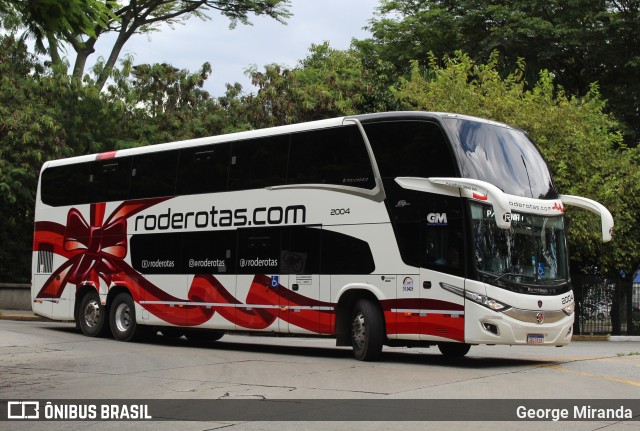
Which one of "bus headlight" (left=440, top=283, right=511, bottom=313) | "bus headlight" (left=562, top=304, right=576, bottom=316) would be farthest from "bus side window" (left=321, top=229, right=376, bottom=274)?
"bus headlight" (left=562, top=304, right=576, bottom=316)

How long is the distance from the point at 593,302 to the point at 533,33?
1215 centimetres

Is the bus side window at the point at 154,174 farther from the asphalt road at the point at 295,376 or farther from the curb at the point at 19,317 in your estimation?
the curb at the point at 19,317

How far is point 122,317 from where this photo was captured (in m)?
21.8

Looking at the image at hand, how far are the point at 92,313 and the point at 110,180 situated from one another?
10.4 ft

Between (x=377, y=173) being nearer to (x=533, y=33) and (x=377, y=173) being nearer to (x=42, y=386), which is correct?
(x=42, y=386)

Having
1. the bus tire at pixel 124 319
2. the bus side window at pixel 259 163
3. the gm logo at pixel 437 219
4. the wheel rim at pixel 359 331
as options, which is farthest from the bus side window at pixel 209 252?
the gm logo at pixel 437 219

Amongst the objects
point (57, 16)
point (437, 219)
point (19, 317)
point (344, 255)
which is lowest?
point (19, 317)

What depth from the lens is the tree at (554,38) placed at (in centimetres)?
3841

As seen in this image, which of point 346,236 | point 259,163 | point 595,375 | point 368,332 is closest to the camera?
point 595,375

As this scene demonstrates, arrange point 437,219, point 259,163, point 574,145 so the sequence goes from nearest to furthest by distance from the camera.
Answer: point 437,219 < point 259,163 < point 574,145

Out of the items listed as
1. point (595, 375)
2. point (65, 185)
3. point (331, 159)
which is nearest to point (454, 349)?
point (595, 375)

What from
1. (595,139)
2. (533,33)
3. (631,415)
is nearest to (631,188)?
(595,139)

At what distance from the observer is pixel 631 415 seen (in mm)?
10016

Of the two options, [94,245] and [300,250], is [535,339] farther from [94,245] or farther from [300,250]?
[94,245]
